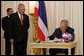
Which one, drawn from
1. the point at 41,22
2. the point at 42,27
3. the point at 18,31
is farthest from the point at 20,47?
the point at 41,22

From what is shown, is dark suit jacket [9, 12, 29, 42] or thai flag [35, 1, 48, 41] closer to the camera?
dark suit jacket [9, 12, 29, 42]

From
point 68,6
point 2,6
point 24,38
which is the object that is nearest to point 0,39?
point 2,6

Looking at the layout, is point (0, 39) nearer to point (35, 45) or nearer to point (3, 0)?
point (3, 0)

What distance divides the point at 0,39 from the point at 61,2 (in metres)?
2.84

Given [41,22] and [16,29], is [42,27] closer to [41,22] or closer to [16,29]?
[41,22]

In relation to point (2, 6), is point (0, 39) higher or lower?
lower

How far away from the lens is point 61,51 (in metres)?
6.26

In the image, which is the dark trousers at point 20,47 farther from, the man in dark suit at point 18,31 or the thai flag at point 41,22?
the thai flag at point 41,22

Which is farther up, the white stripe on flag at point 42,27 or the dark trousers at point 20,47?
the white stripe on flag at point 42,27

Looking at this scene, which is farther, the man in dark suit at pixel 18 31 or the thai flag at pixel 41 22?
the thai flag at pixel 41 22

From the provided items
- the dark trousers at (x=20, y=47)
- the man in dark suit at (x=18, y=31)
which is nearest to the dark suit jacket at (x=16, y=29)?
the man in dark suit at (x=18, y=31)

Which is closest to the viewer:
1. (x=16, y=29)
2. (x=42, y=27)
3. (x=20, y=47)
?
(x=16, y=29)

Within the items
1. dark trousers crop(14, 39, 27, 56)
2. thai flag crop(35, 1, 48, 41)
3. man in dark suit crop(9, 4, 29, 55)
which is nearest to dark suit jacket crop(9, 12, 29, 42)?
man in dark suit crop(9, 4, 29, 55)

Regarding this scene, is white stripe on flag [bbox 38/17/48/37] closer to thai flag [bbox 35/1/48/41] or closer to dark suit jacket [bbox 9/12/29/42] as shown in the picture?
thai flag [bbox 35/1/48/41]
